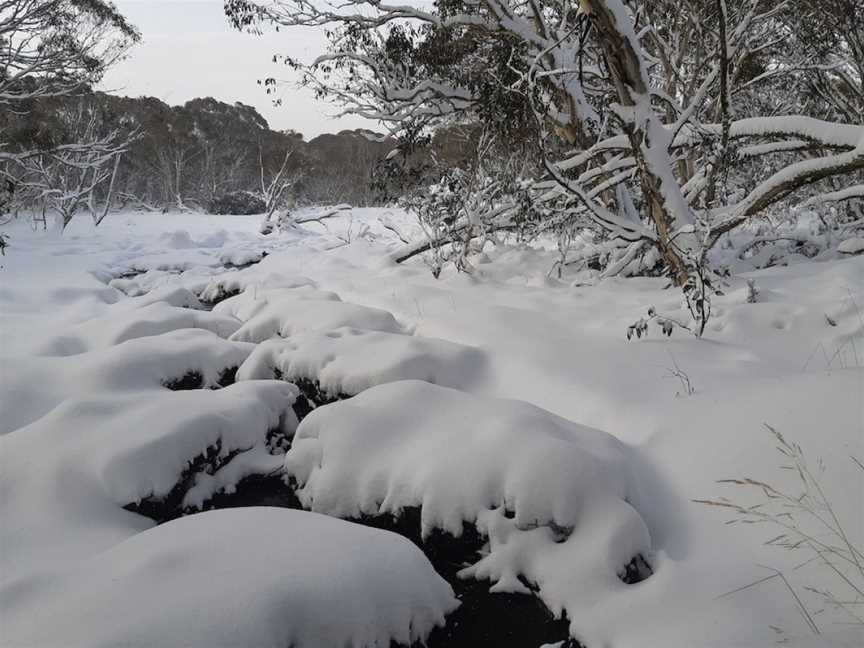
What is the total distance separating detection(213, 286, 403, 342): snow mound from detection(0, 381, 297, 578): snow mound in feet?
3.78

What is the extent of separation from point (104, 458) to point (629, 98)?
3806 mm

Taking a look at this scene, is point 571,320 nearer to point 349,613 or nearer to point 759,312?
point 759,312

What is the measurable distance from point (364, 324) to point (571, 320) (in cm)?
144

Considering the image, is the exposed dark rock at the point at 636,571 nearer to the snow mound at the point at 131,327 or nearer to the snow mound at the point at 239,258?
the snow mound at the point at 131,327

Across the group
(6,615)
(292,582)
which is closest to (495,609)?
(292,582)

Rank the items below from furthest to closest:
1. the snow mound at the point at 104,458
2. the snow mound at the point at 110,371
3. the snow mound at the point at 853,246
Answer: the snow mound at the point at 853,246, the snow mound at the point at 110,371, the snow mound at the point at 104,458

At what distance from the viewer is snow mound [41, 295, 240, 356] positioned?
396cm

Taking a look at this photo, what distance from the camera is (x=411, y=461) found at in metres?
2.03

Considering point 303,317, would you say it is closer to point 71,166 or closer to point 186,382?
point 186,382

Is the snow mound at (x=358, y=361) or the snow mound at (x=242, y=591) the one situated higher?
the snow mound at (x=358, y=361)

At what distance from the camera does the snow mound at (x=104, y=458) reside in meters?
1.80

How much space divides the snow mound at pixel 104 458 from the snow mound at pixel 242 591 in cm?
32

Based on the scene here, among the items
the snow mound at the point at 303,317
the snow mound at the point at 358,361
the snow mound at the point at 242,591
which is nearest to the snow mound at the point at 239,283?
the snow mound at the point at 303,317

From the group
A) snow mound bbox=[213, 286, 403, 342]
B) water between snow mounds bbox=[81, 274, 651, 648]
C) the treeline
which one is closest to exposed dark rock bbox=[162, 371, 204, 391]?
water between snow mounds bbox=[81, 274, 651, 648]
